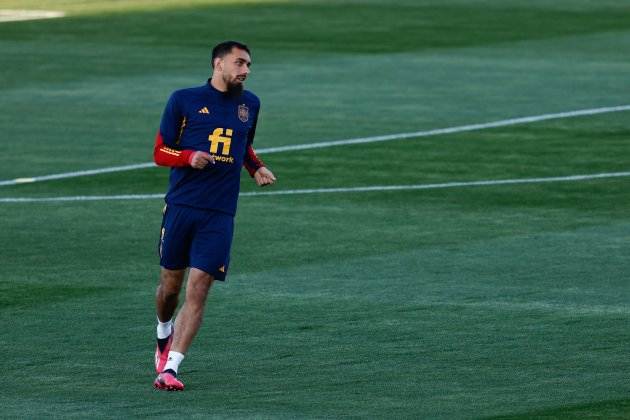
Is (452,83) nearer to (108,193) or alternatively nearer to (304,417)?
(108,193)

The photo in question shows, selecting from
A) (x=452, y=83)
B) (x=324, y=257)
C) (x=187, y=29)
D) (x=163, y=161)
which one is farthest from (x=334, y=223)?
(x=187, y=29)

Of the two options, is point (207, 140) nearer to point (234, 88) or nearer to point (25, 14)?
point (234, 88)

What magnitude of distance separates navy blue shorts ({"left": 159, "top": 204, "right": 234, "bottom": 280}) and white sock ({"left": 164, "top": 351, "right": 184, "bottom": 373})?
499 mm

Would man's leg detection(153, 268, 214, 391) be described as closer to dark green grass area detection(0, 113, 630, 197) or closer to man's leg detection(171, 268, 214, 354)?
man's leg detection(171, 268, 214, 354)

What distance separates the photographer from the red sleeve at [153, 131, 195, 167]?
424 inches

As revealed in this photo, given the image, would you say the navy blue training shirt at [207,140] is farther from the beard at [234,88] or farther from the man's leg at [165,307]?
the man's leg at [165,307]

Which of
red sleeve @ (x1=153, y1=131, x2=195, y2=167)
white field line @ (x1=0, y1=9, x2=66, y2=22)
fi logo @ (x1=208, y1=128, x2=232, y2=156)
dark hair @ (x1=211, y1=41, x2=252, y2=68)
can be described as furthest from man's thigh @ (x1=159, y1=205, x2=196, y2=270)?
white field line @ (x1=0, y1=9, x2=66, y2=22)

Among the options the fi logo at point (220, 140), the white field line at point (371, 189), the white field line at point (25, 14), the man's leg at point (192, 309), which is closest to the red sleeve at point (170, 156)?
the fi logo at point (220, 140)

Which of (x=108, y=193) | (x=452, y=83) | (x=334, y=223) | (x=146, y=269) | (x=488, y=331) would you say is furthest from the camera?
(x=452, y=83)

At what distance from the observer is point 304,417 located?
32.1ft

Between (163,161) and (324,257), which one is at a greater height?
(163,161)

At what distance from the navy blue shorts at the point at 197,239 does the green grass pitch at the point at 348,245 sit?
2.20 ft

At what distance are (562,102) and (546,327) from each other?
12.5 meters

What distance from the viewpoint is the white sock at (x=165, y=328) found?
1125 cm
